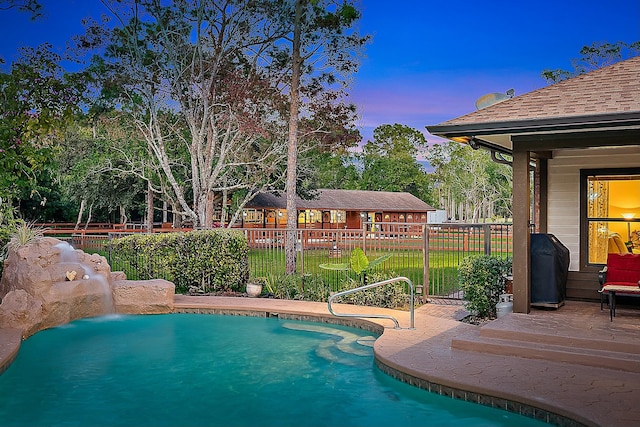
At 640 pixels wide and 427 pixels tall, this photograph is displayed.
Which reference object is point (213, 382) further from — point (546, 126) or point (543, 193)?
point (543, 193)

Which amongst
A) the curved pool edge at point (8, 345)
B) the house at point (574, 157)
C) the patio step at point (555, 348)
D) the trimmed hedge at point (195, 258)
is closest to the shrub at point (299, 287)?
the trimmed hedge at point (195, 258)

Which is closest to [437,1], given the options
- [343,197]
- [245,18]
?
[245,18]

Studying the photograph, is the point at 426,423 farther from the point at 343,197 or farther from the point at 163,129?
the point at 343,197

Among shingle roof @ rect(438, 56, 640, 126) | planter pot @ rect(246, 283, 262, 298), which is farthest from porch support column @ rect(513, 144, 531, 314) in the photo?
planter pot @ rect(246, 283, 262, 298)

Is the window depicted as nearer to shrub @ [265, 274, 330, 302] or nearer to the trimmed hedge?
shrub @ [265, 274, 330, 302]

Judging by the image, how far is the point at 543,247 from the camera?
8.71 m

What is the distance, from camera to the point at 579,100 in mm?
8203

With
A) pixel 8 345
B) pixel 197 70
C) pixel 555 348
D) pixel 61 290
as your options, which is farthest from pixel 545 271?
pixel 197 70

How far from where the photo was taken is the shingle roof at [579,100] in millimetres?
7625

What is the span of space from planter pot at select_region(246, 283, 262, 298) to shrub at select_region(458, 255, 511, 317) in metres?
5.21

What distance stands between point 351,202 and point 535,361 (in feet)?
123

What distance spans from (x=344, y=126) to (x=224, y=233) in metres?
13.3

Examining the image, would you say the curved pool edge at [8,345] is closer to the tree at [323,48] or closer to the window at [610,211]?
the window at [610,211]

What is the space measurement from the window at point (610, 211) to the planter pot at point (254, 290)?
7155mm
